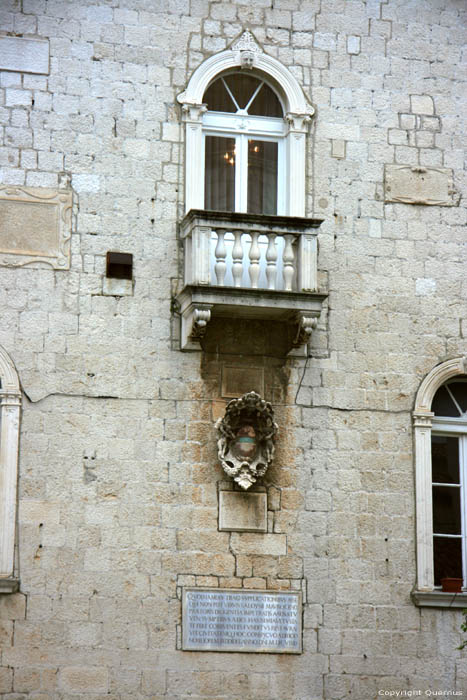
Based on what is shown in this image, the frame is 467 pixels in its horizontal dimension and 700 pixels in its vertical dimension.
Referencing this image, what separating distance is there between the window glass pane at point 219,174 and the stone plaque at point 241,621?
423cm

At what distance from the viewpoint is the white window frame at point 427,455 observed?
1390cm

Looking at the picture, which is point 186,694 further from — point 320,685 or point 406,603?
point 406,603

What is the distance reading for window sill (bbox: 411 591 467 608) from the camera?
13.8 meters

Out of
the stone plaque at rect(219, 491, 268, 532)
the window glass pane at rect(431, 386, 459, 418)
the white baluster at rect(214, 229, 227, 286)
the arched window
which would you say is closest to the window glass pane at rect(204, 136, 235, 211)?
the arched window

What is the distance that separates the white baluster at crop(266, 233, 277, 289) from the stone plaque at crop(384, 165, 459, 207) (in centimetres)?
164

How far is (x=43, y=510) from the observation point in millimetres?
13383

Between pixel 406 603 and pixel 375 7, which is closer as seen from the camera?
pixel 406 603

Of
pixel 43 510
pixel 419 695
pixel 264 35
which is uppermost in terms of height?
pixel 264 35

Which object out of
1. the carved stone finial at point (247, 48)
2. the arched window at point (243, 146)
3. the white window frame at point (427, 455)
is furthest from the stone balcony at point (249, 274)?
the carved stone finial at point (247, 48)

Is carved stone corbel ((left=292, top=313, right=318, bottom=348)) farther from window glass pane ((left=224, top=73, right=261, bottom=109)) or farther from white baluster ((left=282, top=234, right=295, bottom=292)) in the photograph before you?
window glass pane ((left=224, top=73, right=261, bottom=109))

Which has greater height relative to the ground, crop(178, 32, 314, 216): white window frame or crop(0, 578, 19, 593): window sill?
crop(178, 32, 314, 216): white window frame

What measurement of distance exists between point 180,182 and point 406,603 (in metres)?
5.11

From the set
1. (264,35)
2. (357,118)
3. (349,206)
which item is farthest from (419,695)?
(264,35)

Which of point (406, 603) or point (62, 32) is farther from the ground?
point (62, 32)
